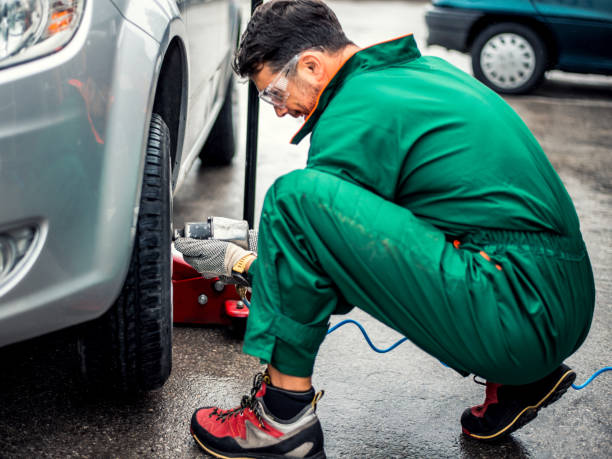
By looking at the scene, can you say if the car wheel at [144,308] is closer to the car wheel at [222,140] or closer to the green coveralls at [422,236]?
the green coveralls at [422,236]

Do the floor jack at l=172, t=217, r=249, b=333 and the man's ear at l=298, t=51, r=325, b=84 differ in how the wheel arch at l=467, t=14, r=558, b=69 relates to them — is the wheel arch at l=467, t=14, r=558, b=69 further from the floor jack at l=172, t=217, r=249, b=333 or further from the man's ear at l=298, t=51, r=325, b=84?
the man's ear at l=298, t=51, r=325, b=84

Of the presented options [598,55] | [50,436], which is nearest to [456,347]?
[50,436]

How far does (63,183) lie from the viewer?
55.4 inches

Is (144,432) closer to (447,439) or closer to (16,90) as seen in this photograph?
(447,439)

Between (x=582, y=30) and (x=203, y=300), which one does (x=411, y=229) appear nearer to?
(x=203, y=300)

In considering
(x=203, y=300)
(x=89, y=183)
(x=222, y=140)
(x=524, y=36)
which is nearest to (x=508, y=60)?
(x=524, y=36)

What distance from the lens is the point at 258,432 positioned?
171cm

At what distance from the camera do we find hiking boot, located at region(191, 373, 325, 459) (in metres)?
1.68

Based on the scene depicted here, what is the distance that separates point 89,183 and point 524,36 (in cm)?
537

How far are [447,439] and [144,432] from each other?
2.45 ft

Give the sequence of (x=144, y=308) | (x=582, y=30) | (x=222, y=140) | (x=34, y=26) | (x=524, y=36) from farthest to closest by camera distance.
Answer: (x=524, y=36) → (x=582, y=30) → (x=222, y=140) → (x=144, y=308) → (x=34, y=26)

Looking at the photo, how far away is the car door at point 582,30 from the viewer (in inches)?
227

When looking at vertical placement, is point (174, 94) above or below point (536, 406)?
above

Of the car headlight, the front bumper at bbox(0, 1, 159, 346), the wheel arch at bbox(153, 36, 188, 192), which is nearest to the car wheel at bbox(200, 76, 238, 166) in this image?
the wheel arch at bbox(153, 36, 188, 192)
